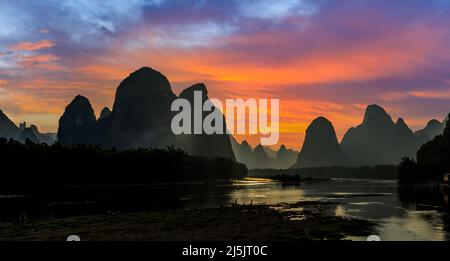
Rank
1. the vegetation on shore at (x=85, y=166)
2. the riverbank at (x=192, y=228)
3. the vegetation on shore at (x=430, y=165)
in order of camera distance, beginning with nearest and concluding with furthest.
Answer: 1. the riverbank at (x=192, y=228)
2. the vegetation on shore at (x=85, y=166)
3. the vegetation on shore at (x=430, y=165)

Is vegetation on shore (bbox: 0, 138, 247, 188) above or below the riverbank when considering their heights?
above

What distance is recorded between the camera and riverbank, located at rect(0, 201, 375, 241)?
28.2 m

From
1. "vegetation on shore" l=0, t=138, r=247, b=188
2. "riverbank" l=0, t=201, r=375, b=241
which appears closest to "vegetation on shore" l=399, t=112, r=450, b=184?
"vegetation on shore" l=0, t=138, r=247, b=188

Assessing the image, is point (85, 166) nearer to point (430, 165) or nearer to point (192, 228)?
point (192, 228)

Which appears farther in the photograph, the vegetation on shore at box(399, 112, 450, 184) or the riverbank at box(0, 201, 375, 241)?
the vegetation on shore at box(399, 112, 450, 184)

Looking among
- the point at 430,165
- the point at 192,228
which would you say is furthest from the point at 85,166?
the point at 430,165

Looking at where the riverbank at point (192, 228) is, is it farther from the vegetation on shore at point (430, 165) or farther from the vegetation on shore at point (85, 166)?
the vegetation on shore at point (430, 165)

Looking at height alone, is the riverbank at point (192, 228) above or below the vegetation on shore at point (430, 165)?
below

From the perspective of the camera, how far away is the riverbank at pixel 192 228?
28.2 metres

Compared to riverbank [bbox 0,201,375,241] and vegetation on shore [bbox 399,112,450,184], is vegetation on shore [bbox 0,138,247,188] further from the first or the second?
riverbank [bbox 0,201,375,241]

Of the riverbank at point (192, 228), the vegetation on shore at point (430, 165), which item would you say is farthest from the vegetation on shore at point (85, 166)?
the riverbank at point (192, 228)

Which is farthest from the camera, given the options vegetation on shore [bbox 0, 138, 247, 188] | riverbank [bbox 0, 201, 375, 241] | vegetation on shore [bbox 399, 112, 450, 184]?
vegetation on shore [bbox 399, 112, 450, 184]
